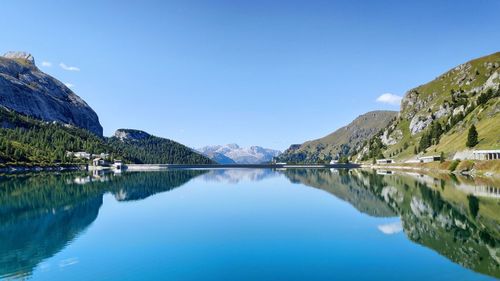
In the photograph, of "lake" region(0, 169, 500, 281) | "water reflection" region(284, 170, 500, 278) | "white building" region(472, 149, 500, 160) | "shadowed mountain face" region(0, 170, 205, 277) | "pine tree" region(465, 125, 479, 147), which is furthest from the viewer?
"pine tree" region(465, 125, 479, 147)

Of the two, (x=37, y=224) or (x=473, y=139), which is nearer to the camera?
(x=37, y=224)

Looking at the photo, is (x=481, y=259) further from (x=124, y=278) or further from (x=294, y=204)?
(x=294, y=204)

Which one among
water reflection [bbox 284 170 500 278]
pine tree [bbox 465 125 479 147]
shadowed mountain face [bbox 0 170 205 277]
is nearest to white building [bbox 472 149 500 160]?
pine tree [bbox 465 125 479 147]

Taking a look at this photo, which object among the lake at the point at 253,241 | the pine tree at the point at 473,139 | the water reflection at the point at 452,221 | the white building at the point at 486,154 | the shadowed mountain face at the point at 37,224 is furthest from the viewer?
the pine tree at the point at 473,139

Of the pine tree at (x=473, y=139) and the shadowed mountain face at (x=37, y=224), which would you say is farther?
the pine tree at (x=473, y=139)

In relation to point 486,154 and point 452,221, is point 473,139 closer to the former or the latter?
point 486,154

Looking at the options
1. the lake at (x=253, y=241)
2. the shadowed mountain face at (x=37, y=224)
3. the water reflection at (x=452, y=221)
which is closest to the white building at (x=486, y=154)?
the water reflection at (x=452, y=221)

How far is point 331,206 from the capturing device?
251ft

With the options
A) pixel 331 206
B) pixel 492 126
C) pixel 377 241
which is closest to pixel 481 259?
pixel 377 241

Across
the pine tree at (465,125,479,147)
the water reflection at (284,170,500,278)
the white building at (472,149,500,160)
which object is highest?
the pine tree at (465,125,479,147)

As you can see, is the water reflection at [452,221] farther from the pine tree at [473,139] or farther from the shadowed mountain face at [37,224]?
the pine tree at [473,139]

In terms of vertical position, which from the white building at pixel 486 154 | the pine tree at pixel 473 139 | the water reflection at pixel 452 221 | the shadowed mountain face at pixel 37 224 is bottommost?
the water reflection at pixel 452 221

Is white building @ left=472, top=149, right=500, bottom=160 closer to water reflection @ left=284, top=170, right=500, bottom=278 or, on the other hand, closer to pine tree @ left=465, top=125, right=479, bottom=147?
pine tree @ left=465, top=125, right=479, bottom=147

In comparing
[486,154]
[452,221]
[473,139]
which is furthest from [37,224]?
[473,139]
